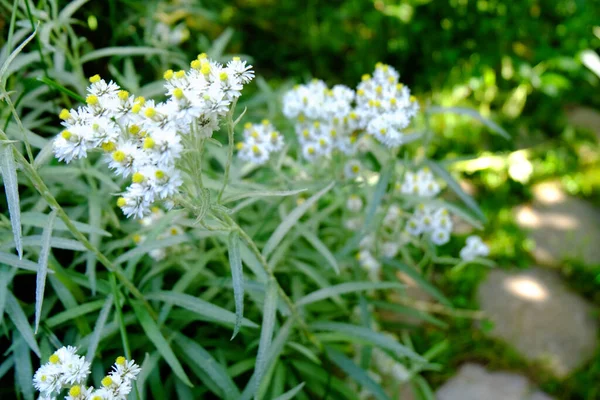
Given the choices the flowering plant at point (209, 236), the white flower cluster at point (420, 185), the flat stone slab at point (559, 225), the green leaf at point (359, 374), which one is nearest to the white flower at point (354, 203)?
the flowering plant at point (209, 236)

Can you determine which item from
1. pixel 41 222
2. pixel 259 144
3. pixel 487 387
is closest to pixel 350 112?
pixel 259 144

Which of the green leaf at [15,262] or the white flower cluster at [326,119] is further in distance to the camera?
the white flower cluster at [326,119]

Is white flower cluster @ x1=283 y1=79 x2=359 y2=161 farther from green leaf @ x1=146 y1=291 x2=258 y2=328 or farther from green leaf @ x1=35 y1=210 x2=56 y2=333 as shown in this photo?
green leaf @ x1=35 y1=210 x2=56 y2=333

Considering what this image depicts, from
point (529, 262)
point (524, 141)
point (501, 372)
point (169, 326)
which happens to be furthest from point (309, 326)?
point (524, 141)

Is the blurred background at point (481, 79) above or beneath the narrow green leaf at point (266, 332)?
beneath

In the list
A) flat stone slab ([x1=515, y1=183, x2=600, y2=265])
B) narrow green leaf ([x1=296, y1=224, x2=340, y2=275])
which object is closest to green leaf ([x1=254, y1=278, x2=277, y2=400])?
narrow green leaf ([x1=296, y1=224, x2=340, y2=275])

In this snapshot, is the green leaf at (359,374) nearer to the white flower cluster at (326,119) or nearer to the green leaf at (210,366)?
the green leaf at (210,366)

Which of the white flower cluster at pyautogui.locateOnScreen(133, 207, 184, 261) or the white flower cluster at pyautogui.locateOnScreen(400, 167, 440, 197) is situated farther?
the white flower cluster at pyautogui.locateOnScreen(400, 167, 440, 197)
